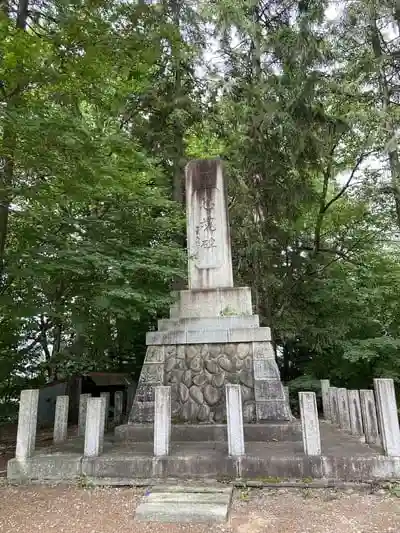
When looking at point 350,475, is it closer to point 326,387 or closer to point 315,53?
point 326,387

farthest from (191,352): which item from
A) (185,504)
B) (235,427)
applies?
(185,504)

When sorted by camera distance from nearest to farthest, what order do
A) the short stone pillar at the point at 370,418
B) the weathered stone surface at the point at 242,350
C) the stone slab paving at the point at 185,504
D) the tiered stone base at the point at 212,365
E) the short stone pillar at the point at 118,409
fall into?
the stone slab paving at the point at 185,504
the short stone pillar at the point at 370,418
the tiered stone base at the point at 212,365
the weathered stone surface at the point at 242,350
the short stone pillar at the point at 118,409

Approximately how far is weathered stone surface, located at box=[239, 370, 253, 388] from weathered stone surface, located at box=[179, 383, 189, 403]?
0.82 m

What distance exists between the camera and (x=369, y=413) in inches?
192

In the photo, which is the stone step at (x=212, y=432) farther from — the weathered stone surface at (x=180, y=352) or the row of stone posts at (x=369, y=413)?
the weathered stone surface at (x=180, y=352)

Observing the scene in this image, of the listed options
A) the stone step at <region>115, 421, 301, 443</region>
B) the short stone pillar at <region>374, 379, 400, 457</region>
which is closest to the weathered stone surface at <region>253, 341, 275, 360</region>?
the stone step at <region>115, 421, 301, 443</region>

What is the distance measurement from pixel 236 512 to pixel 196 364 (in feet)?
8.36

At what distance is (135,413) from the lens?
217 inches

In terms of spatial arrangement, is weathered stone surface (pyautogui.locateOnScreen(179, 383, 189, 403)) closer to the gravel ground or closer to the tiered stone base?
the tiered stone base

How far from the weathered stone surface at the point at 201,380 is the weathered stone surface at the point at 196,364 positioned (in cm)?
10

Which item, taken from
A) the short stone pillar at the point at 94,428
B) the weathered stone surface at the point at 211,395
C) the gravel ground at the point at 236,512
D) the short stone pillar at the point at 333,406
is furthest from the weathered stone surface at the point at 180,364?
the short stone pillar at the point at 333,406

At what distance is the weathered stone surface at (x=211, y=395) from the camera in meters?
5.52

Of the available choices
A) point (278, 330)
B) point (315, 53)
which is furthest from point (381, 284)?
point (315, 53)

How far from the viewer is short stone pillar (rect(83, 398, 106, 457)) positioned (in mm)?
4289
